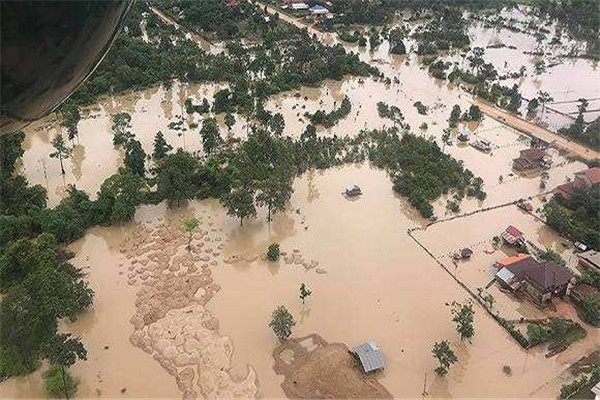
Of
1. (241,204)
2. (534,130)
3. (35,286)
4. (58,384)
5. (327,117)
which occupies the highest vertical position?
(35,286)

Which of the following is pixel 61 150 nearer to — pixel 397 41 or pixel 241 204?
pixel 241 204

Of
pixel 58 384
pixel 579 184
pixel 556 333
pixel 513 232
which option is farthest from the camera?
pixel 579 184

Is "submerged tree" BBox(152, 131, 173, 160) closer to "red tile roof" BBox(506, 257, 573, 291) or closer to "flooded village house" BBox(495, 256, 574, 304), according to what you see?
"flooded village house" BBox(495, 256, 574, 304)

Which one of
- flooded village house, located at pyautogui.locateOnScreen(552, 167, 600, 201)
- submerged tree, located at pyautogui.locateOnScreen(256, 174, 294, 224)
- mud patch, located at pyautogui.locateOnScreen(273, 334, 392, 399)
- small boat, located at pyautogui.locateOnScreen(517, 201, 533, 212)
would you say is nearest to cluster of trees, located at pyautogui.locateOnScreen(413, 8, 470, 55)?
flooded village house, located at pyautogui.locateOnScreen(552, 167, 600, 201)

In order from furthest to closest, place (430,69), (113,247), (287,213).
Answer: (430,69)
(287,213)
(113,247)

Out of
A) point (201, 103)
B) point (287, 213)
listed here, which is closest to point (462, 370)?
point (287, 213)

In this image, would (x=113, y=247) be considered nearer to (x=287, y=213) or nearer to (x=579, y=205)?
(x=287, y=213)

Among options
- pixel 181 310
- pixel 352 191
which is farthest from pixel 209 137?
pixel 181 310
